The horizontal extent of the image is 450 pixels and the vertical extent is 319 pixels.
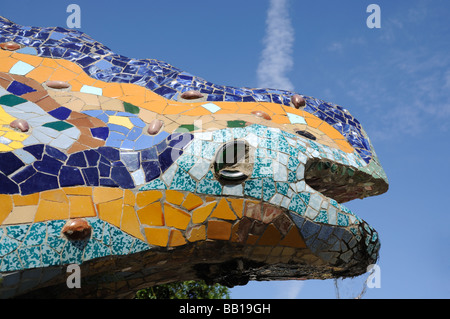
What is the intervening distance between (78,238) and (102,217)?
317mm

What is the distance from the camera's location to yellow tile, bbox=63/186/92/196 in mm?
6234

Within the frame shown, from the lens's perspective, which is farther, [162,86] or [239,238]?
[162,86]

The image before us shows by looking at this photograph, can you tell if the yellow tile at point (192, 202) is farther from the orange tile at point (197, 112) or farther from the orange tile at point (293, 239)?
the orange tile at point (197, 112)

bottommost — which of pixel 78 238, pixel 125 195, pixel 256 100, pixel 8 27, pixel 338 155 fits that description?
pixel 78 238

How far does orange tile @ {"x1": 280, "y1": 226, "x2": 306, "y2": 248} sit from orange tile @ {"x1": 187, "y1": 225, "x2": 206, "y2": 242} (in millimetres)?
875

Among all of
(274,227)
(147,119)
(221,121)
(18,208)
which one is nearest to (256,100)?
(221,121)

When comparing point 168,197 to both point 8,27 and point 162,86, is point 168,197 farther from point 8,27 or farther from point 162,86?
point 8,27

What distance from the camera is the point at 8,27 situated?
29.1 feet

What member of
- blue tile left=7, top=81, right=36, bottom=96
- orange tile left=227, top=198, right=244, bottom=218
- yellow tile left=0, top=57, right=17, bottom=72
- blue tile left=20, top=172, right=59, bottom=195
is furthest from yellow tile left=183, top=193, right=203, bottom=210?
yellow tile left=0, top=57, right=17, bottom=72

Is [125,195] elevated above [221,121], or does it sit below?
below

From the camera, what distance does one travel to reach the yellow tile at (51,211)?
598 cm

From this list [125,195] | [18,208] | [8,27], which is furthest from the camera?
[8,27]

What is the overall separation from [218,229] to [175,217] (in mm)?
462

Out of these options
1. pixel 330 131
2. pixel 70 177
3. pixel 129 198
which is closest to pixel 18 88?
pixel 70 177
